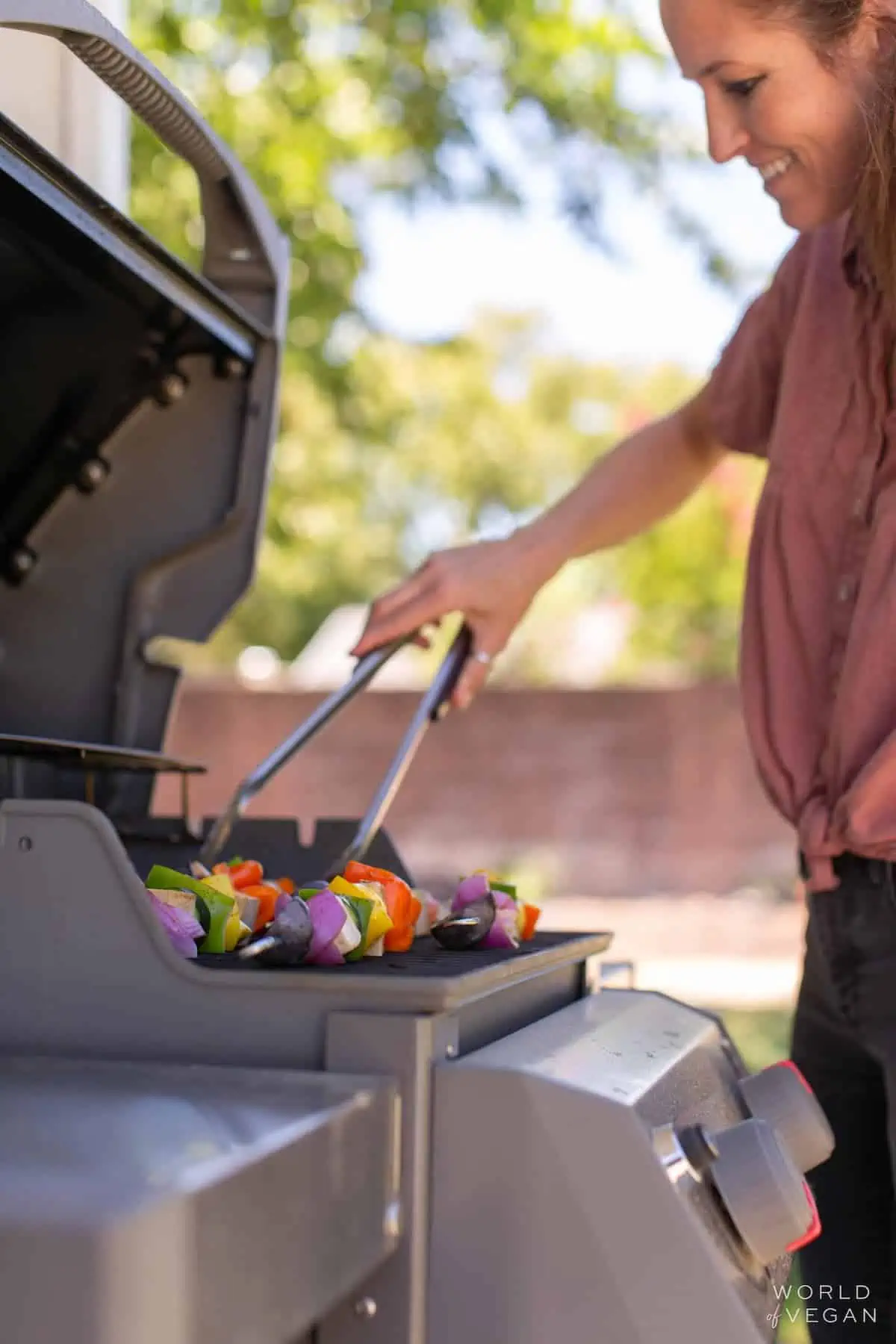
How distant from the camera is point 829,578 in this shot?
126cm

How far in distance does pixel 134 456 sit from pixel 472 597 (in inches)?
13.3

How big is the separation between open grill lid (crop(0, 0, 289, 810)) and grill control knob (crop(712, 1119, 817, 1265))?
75 centimetres

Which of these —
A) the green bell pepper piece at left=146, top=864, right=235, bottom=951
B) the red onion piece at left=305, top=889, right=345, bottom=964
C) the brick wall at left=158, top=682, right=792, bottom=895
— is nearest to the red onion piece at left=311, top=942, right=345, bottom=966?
the red onion piece at left=305, top=889, right=345, bottom=964

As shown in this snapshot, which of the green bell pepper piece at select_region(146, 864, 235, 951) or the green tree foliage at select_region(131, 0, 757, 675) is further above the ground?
the green tree foliage at select_region(131, 0, 757, 675)

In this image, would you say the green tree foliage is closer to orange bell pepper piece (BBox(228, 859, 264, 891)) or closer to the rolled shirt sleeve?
the rolled shirt sleeve

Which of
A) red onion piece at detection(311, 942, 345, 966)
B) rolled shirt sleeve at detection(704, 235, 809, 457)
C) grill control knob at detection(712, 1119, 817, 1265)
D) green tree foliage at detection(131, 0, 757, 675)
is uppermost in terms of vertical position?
green tree foliage at detection(131, 0, 757, 675)


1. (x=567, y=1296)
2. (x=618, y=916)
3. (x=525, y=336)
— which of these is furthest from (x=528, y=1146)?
(x=525, y=336)

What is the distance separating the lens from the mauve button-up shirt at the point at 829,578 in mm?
1165

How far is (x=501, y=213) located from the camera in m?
5.31

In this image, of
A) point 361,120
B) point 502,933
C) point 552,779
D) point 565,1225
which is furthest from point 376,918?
point 552,779

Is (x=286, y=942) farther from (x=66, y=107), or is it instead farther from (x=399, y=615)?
(x=66, y=107)

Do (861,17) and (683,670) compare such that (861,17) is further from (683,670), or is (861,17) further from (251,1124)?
(683,670)

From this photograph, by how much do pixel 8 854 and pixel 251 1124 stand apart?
10.1 inches

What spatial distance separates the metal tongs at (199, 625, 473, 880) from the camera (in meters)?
1.23
